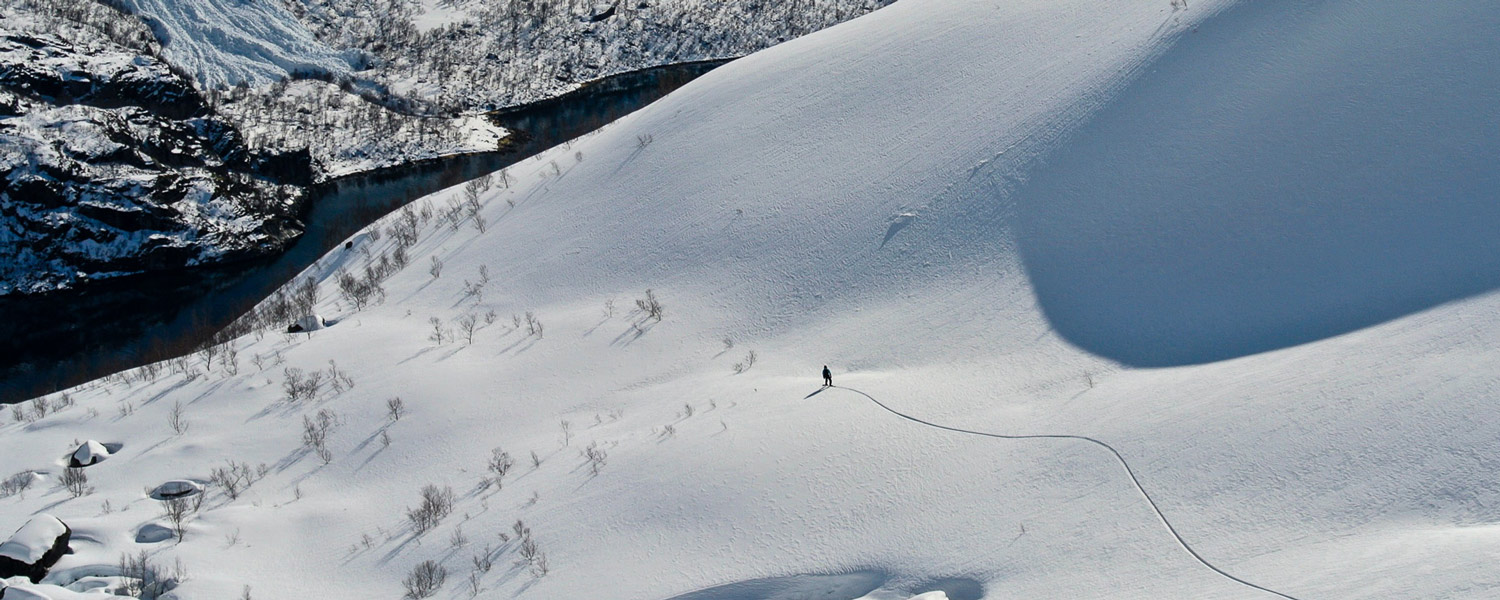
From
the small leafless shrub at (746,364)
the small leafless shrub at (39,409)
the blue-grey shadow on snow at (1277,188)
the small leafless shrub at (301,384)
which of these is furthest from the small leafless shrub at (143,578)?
the blue-grey shadow on snow at (1277,188)

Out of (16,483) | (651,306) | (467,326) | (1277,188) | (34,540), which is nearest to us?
(34,540)

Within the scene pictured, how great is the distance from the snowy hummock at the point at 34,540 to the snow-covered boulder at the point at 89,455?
5.44 m

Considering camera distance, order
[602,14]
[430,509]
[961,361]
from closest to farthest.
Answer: [430,509], [961,361], [602,14]

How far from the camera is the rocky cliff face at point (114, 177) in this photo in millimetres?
51312

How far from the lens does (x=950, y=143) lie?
31828 mm

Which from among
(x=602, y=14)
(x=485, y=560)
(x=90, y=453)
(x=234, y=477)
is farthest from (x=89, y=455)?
(x=602, y=14)

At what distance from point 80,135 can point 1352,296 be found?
54.5m

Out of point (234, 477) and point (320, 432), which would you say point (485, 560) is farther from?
point (320, 432)

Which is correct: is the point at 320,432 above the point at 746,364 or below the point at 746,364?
above

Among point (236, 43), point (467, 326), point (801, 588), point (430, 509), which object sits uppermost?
Result: point (236, 43)

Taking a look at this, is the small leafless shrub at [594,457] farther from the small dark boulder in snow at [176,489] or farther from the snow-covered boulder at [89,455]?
the snow-covered boulder at [89,455]

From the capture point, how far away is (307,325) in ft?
105

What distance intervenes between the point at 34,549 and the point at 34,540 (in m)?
0.19

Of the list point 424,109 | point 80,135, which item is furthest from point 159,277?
point 424,109
